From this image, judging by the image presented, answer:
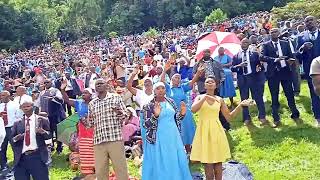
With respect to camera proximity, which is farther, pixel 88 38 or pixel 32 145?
pixel 88 38

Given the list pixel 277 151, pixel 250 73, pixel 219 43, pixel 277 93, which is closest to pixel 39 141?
pixel 277 151

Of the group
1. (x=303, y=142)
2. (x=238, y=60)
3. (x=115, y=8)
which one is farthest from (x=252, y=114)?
(x=115, y=8)

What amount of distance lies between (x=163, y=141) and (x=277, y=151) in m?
2.72

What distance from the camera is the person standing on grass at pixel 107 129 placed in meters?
Result: 7.14

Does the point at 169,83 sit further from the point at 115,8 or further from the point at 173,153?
the point at 115,8

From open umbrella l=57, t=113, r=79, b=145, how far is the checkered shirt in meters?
3.38

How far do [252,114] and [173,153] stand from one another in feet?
15.5

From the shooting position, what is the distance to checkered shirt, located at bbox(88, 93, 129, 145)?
23.4ft

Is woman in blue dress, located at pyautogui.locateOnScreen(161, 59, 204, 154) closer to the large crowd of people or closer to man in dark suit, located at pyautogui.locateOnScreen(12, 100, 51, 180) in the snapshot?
the large crowd of people

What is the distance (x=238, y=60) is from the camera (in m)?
10.5

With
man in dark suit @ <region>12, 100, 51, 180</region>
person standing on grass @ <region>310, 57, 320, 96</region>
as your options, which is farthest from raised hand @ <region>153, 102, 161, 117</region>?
person standing on grass @ <region>310, 57, 320, 96</region>

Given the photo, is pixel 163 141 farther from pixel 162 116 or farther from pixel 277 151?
pixel 277 151

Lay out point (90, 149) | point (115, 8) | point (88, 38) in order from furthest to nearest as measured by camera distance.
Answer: point (115, 8) < point (88, 38) < point (90, 149)

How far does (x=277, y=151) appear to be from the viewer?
9141 mm
